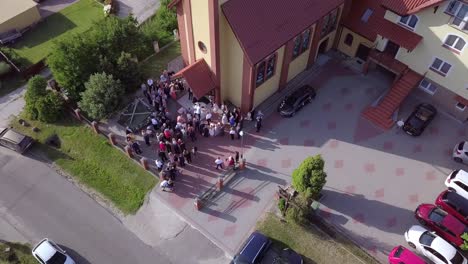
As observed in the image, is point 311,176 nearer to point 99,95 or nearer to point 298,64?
point 298,64

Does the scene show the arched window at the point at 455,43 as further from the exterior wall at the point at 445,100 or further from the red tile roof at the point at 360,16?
the red tile roof at the point at 360,16

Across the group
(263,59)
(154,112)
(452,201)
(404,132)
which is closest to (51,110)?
(154,112)

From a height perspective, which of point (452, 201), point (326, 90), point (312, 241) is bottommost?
point (312, 241)

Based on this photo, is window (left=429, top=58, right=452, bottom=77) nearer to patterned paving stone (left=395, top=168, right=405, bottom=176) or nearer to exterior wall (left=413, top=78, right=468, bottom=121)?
exterior wall (left=413, top=78, right=468, bottom=121)

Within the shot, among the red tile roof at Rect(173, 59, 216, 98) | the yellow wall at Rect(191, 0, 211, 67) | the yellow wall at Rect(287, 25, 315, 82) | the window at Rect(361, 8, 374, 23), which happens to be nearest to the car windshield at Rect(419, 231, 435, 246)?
the yellow wall at Rect(287, 25, 315, 82)

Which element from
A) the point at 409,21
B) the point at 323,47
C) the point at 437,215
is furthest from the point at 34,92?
the point at 437,215

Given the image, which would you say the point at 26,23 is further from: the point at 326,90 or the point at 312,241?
the point at 312,241
